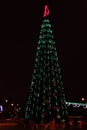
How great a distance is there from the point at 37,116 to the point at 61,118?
2486 mm

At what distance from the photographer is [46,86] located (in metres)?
36.8

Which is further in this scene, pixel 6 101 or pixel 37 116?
pixel 6 101

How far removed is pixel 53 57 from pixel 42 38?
90.5 inches

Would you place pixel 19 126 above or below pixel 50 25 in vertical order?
below

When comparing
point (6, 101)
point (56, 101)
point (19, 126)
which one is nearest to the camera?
point (19, 126)

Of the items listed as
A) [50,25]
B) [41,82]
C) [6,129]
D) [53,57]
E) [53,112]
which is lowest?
[6,129]

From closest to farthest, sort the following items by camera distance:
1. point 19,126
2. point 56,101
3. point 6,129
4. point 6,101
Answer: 1. point 6,129
2. point 19,126
3. point 56,101
4. point 6,101

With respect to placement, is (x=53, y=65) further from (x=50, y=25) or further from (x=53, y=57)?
(x=50, y=25)

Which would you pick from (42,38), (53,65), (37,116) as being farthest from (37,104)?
(42,38)

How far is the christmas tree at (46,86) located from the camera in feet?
121

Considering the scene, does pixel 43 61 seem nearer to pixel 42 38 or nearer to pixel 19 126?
pixel 42 38

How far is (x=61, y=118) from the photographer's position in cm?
3738

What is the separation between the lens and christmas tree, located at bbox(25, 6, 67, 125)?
36844 millimetres

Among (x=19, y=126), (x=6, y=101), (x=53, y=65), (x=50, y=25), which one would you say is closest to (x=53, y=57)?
(x=53, y=65)
